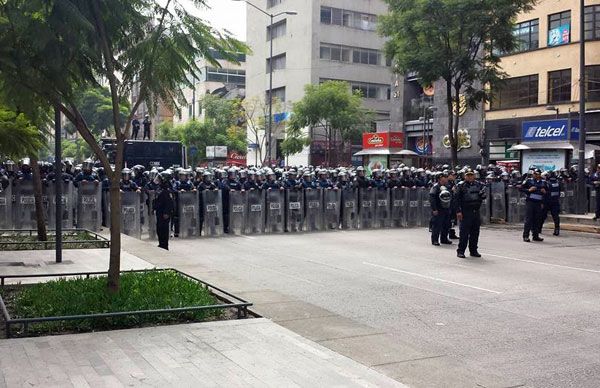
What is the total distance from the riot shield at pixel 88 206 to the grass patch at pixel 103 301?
8.98m

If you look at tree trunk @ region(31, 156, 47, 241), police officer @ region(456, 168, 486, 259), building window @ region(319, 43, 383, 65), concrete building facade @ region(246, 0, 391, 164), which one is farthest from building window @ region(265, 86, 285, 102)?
tree trunk @ region(31, 156, 47, 241)

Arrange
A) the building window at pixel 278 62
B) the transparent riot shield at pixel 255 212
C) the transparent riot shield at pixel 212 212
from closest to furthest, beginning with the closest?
the transparent riot shield at pixel 212 212 < the transparent riot shield at pixel 255 212 < the building window at pixel 278 62

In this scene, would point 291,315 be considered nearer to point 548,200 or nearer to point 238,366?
point 238,366

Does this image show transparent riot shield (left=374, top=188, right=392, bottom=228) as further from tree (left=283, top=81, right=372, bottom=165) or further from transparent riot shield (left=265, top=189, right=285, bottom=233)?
tree (left=283, top=81, right=372, bottom=165)

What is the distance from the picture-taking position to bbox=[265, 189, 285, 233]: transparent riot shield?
20.2m

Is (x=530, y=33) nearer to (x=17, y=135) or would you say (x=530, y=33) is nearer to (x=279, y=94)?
(x=279, y=94)

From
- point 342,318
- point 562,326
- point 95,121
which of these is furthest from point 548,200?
point 95,121

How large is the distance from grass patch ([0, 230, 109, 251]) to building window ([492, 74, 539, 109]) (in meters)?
32.1

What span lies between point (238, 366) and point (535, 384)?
269cm

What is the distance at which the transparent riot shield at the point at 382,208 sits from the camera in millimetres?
22234

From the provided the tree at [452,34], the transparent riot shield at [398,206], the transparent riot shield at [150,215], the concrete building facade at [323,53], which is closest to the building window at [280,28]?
the concrete building facade at [323,53]

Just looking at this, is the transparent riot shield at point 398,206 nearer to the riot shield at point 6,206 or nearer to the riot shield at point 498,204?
the riot shield at point 498,204

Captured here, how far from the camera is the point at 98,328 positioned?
711 centimetres

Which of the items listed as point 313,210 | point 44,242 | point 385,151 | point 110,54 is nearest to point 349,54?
point 385,151
